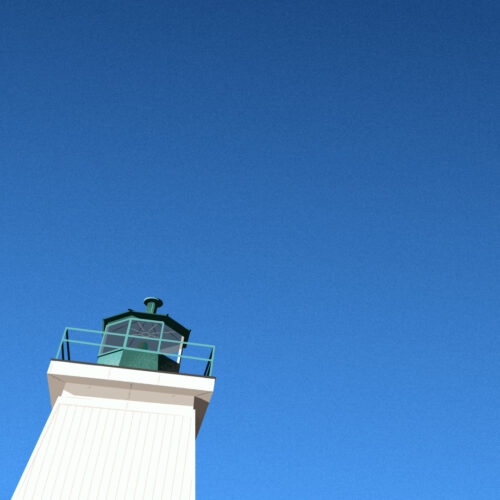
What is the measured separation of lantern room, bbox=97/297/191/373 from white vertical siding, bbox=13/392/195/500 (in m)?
1.78

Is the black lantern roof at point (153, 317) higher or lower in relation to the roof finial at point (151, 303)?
lower

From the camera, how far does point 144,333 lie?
65.3 feet

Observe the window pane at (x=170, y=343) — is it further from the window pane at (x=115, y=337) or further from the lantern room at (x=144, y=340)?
the window pane at (x=115, y=337)

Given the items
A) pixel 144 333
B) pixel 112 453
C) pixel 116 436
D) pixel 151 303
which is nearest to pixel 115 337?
pixel 144 333

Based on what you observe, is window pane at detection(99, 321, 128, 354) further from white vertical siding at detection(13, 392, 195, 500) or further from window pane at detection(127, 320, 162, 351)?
white vertical siding at detection(13, 392, 195, 500)

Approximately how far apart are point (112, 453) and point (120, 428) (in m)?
0.86

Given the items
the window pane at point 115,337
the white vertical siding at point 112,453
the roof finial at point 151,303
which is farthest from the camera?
the roof finial at point 151,303

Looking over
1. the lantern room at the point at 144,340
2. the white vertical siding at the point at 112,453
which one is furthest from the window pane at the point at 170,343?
the white vertical siding at the point at 112,453

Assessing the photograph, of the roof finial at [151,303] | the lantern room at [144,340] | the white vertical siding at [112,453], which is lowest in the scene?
the white vertical siding at [112,453]

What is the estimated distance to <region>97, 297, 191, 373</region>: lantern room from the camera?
18.4 meters

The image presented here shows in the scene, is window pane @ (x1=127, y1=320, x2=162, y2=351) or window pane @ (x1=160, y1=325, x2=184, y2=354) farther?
window pane @ (x1=160, y1=325, x2=184, y2=354)

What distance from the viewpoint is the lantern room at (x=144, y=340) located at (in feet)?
60.3

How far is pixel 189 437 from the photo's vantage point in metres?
16.5

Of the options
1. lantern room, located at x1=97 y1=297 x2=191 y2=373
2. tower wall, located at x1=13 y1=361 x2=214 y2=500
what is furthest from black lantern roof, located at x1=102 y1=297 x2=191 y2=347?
tower wall, located at x1=13 y1=361 x2=214 y2=500
